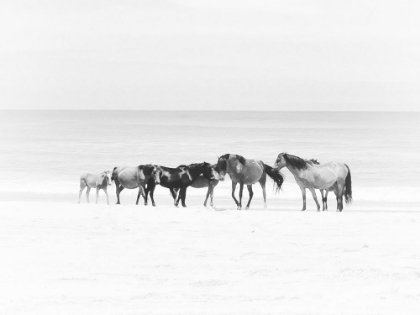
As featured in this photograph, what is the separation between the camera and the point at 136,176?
1497 cm

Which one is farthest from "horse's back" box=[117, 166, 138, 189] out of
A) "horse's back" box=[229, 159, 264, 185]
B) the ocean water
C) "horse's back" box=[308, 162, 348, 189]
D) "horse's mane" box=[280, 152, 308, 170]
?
the ocean water

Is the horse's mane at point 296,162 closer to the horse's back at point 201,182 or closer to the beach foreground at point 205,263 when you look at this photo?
the horse's back at point 201,182

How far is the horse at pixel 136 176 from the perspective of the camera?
14.6m

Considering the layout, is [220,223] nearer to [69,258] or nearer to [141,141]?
[69,258]

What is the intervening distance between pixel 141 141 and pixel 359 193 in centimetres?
3868

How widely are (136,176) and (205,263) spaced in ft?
22.8

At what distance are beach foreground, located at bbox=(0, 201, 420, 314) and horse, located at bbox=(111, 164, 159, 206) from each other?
2104mm

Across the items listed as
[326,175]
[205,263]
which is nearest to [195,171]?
[326,175]

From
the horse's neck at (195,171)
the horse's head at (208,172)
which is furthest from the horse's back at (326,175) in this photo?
the horse's neck at (195,171)

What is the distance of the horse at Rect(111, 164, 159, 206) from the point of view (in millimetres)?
14562

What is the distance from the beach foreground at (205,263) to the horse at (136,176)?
6.90ft

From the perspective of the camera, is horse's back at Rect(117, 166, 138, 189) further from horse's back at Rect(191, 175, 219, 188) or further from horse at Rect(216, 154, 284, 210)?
horse at Rect(216, 154, 284, 210)

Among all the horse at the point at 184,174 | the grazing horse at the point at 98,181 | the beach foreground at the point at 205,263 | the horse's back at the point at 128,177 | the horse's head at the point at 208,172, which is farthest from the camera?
the grazing horse at the point at 98,181

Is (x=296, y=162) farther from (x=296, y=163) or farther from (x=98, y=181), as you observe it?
(x=98, y=181)
